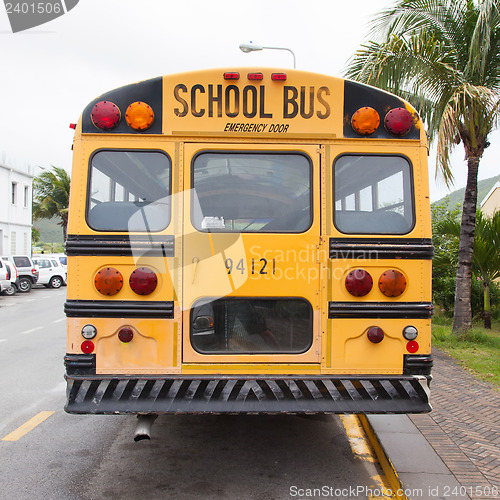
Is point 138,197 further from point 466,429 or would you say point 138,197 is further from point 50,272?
point 50,272

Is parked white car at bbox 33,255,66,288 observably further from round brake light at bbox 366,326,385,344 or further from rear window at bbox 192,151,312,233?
round brake light at bbox 366,326,385,344

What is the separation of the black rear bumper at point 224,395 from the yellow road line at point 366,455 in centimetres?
61

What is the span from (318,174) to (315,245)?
0.56 m

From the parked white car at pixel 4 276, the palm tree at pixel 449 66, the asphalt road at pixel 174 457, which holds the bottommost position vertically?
the asphalt road at pixel 174 457

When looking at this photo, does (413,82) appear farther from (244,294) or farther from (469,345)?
(244,294)

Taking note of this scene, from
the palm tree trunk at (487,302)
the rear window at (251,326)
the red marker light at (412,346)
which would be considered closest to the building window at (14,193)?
the palm tree trunk at (487,302)

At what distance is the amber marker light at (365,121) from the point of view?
4.05m

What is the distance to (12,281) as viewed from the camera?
21.7 metres

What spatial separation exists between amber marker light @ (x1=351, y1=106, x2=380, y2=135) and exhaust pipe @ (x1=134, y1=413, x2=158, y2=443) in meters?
2.73

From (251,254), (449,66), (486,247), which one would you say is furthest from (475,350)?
(251,254)

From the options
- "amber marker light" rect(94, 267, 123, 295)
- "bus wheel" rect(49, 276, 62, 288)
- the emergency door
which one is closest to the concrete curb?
the emergency door

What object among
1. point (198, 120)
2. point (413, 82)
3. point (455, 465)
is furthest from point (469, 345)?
point (198, 120)

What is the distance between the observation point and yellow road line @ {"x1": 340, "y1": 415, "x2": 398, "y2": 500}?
3863 mm

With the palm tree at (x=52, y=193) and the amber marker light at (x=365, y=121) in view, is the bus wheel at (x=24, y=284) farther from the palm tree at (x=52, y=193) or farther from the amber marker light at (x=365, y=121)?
the amber marker light at (x=365, y=121)
